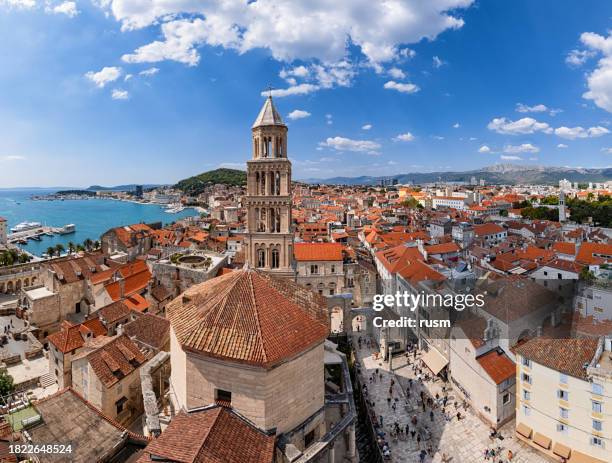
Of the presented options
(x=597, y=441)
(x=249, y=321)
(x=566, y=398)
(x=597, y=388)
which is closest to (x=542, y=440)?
(x=597, y=441)

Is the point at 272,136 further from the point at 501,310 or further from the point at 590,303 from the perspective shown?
the point at 590,303

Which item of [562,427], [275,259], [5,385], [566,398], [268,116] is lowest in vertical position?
[562,427]

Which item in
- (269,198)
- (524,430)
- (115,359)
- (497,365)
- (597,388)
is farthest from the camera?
(269,198)

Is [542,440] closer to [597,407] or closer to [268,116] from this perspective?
[597,407]

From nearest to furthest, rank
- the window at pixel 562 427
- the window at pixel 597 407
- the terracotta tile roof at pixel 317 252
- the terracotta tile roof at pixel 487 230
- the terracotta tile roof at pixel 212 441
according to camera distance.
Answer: the terracotta tile roof at pixel 212 441, the window at pixel 597 407, the window at pixel 562 427, the terracotta tile roof at pixel 317 252, the terracotta tile roof at pixel 487 230

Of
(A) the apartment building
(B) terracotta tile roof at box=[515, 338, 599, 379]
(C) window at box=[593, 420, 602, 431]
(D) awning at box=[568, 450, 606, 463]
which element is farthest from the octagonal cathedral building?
(D) awning at box=[568, 450, 606, 463]

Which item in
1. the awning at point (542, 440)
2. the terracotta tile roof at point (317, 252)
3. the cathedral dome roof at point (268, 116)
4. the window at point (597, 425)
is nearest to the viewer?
the window at point (597, 425)

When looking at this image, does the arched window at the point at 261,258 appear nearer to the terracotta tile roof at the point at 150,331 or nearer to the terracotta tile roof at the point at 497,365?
the terracotta tile roof at the point at 150,331

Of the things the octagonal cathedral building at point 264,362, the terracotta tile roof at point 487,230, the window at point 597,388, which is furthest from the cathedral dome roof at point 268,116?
the terracotta tile roof at point 487,230
